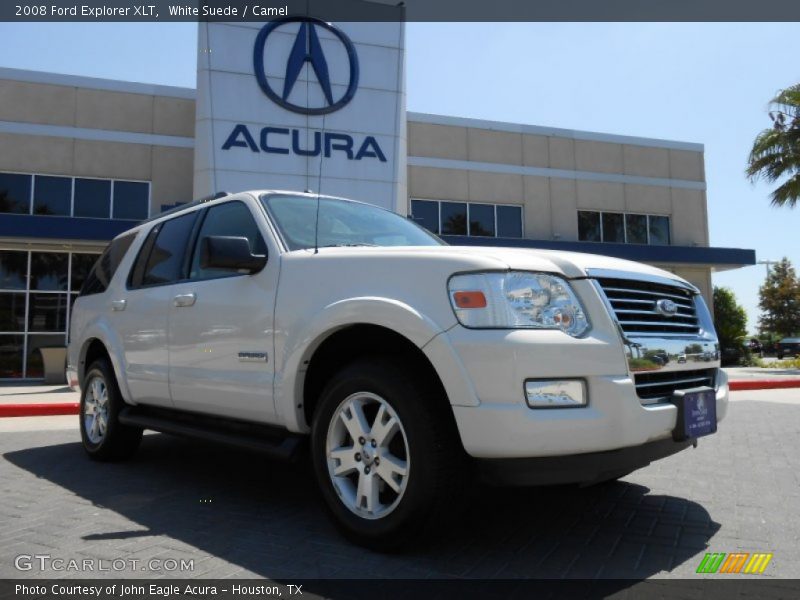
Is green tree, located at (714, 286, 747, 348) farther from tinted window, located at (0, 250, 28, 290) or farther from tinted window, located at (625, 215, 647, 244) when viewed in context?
tinted window, located at (0, 250, 28, 290)

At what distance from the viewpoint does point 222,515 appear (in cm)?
386

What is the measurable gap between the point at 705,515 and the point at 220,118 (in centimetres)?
1443

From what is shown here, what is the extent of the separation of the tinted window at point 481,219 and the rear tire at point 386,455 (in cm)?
1881

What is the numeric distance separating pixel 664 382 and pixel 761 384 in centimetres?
1184

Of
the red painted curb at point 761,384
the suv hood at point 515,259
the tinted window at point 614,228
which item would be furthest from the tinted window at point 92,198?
the suv hood at point 515,259

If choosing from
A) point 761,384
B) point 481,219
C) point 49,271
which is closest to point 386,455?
point 761,384

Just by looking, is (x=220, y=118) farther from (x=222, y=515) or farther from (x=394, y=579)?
(x=394, y=579)

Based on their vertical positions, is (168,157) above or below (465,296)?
above

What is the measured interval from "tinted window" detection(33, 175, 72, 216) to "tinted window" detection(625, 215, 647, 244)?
18.1m

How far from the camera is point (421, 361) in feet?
10.5

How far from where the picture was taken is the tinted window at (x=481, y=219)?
21.8 meters

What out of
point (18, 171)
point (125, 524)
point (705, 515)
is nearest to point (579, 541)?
point (705, 515)

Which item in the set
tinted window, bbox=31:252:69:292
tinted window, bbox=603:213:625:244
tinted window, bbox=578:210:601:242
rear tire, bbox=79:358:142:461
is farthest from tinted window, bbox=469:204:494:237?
rear tire, bbox=79:358:142:461

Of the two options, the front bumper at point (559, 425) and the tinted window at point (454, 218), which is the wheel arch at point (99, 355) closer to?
the front bumper at point (559, 425)
